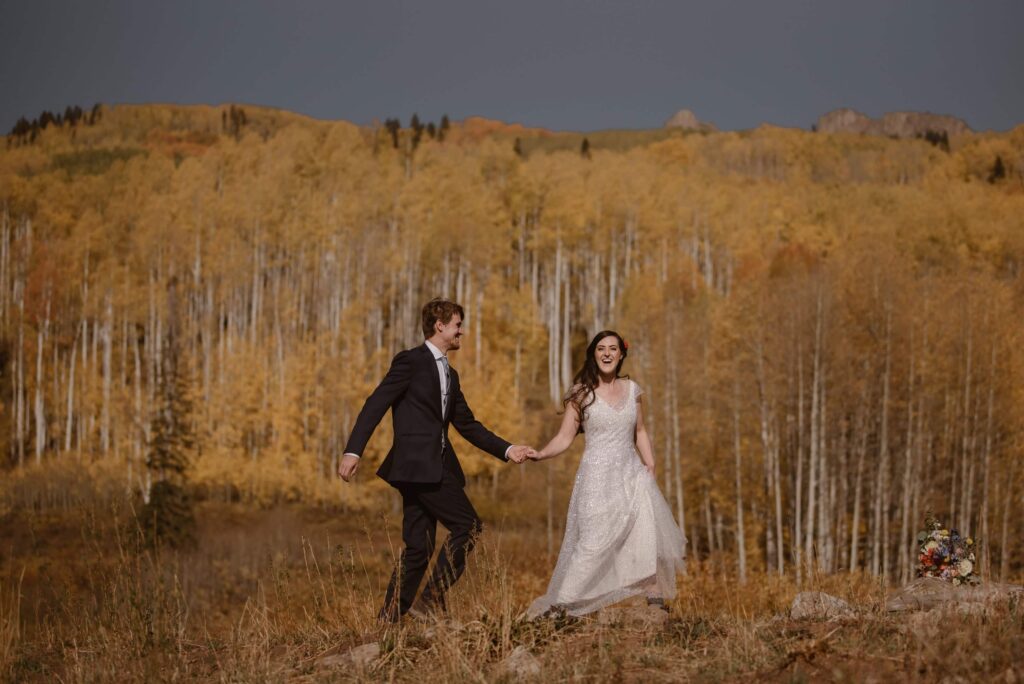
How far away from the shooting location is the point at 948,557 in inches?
254

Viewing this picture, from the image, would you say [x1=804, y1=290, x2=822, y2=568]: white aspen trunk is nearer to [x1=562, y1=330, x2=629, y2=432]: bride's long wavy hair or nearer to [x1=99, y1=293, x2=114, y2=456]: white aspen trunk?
[x1=562, y1=330, x2=629, y2=432]: bride's long wavy hair

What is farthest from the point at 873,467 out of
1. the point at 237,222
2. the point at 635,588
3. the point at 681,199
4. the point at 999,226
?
the point at 237,222

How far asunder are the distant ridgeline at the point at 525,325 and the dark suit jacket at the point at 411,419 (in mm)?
17884

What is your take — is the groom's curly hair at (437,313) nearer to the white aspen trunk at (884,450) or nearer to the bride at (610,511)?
the bride at (610,511)

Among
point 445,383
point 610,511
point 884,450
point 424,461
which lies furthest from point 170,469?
point 610,511

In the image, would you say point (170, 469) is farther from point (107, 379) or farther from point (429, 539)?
point (429, 539)

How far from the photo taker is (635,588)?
5.16 metres

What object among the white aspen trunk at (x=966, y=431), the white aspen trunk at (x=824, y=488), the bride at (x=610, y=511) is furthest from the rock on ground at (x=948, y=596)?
the white aspen trunk at (x=966, y=431)

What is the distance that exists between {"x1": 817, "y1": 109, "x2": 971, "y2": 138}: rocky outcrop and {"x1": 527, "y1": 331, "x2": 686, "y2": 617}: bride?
135 m

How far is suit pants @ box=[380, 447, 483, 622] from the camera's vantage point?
5020 millimetres

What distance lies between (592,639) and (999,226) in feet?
152

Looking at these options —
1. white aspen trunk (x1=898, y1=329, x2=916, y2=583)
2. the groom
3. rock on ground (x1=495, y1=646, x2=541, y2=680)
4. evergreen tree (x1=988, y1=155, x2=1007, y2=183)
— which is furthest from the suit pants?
evergreen tree (x1=988, y1=155, x2=1007, y2=183)

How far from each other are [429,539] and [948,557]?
376 centimetres

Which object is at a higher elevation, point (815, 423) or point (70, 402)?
point (815, 423)
